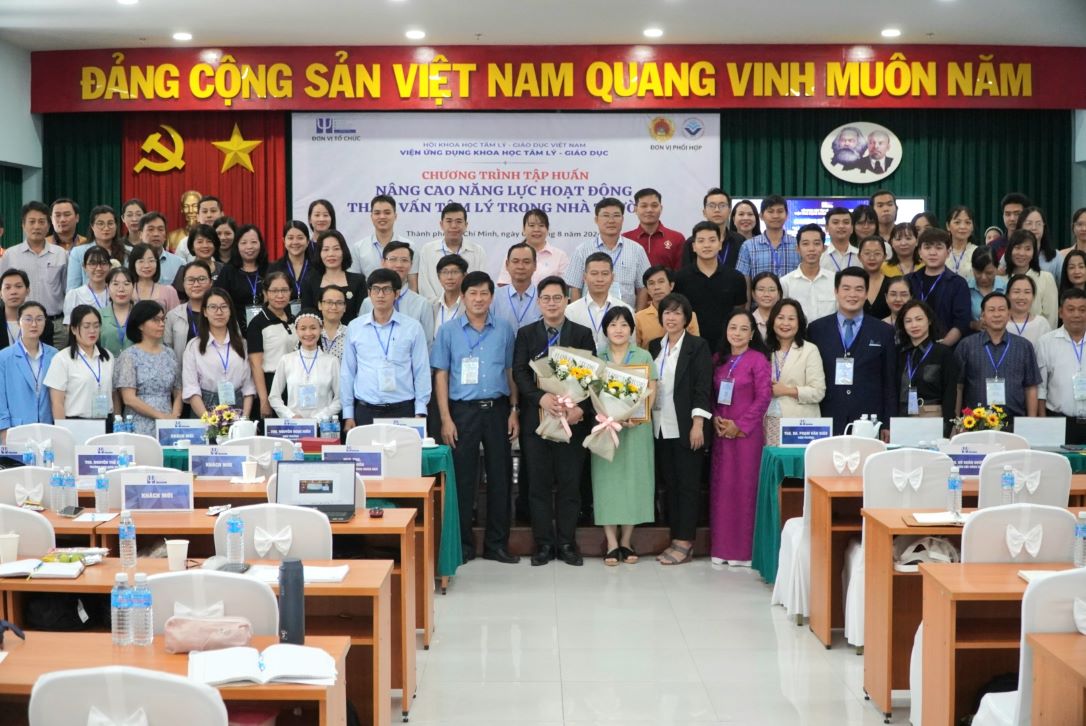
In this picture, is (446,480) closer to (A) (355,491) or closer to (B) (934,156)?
(A) (355,491)

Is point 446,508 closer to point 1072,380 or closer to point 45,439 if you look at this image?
point 45,439

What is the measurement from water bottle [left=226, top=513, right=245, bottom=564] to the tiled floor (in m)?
1.05

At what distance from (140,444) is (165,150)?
5527mm

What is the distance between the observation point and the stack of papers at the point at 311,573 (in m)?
3.46

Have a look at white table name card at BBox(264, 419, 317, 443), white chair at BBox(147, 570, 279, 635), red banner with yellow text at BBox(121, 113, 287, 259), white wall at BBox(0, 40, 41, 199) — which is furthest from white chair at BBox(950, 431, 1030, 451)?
white wall at BBox(0, 40, 41, 199)

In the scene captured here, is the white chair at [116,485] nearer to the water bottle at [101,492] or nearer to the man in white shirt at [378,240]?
the water bottle at [101,492]

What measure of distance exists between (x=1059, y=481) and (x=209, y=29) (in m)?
7.40

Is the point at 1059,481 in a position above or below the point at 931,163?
below

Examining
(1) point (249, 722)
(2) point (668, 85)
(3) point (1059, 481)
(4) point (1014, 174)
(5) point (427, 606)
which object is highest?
(2) point (668, 85)

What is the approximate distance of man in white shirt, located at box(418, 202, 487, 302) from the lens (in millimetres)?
7445

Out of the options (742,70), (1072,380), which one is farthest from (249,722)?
(742,70)

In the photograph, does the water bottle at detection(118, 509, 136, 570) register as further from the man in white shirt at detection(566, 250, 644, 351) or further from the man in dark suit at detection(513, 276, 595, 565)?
the man in white shirt at detection(566, 250, 644, 351)

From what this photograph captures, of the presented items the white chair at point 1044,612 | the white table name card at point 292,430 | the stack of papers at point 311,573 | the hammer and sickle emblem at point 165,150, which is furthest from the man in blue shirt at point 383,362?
the hammer and sickle emblem at point 165,150

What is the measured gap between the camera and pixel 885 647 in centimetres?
418
